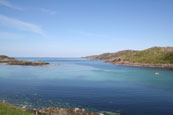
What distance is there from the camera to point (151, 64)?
194 m

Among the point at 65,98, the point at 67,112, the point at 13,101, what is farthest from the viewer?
the point at 65,98

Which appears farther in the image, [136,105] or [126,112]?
[136,105]

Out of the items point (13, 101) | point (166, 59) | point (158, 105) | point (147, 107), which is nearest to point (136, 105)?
point (147, 107)

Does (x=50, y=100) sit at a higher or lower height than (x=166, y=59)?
lower

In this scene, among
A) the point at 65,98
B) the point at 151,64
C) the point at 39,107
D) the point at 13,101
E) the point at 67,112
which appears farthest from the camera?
the point at 151,64

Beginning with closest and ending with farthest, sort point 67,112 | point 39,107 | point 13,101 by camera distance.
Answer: point 67,112 → point 39,107 → point 13,101

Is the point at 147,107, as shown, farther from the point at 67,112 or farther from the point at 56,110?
the point at 56,110

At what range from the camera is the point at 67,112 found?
3350 centimetres

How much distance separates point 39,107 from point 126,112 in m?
21.5

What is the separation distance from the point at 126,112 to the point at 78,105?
40.8 ft

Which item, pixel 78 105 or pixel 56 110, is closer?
pixel 56 110

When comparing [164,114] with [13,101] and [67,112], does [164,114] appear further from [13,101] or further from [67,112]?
[13,101]

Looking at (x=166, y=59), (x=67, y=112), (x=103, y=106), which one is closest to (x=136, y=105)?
(x=103, y=106)

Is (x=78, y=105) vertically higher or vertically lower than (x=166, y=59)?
lower
